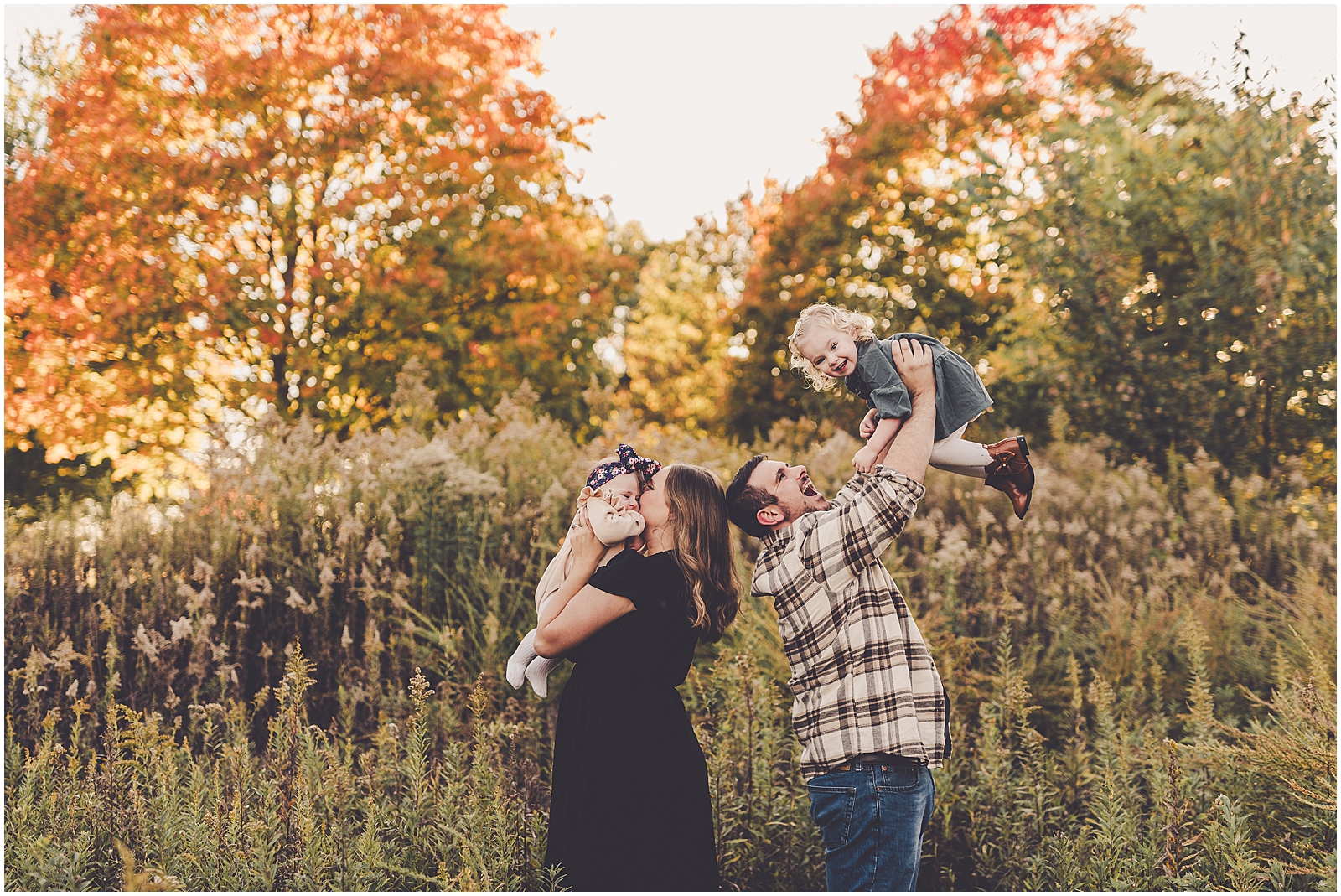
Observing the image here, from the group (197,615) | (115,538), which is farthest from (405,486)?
(115,538)

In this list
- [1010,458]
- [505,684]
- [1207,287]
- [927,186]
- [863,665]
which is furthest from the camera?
[927,186]

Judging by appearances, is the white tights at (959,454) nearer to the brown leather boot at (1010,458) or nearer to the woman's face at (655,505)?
the brown leather boot at (1010,458)

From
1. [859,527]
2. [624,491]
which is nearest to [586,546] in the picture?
[624,491]

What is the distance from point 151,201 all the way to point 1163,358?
27.4 feet

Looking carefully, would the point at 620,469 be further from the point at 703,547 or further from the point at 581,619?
the point at 581,619

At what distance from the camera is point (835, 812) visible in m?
2.30

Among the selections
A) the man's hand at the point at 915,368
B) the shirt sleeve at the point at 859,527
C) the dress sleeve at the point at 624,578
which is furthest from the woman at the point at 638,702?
the man's hand at the point at 915,368

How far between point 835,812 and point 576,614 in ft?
2.88

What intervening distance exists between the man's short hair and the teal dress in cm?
40

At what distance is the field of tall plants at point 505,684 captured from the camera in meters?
3.11

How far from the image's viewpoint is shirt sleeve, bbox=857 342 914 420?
2508 millimetres

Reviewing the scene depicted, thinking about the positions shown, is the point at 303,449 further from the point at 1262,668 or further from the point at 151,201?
the point at 1262,668

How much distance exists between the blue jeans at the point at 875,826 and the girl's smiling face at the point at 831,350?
3.90ft

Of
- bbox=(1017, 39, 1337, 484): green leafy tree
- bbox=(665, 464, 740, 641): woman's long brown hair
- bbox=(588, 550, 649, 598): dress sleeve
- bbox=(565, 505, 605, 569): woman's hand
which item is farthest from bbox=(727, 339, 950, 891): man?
bbox=(1017, 39, 1337, 484): green leafy tree
